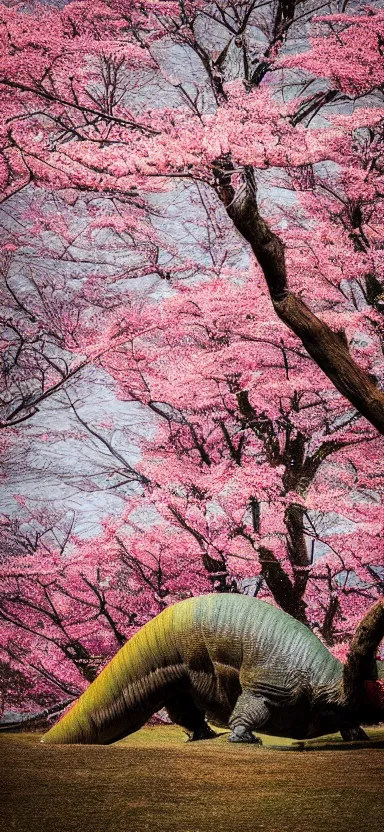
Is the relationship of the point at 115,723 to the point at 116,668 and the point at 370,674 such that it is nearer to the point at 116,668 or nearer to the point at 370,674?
the point at 116,668

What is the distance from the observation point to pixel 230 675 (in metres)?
2.93

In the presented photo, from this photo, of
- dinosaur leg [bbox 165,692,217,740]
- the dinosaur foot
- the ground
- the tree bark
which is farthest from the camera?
the tree bark

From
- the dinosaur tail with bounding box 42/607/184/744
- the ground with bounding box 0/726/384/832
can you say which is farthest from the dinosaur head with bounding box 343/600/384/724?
the dinosaur tail with bounding box 42/607/184/744

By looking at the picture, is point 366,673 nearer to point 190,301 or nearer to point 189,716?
point 189,716

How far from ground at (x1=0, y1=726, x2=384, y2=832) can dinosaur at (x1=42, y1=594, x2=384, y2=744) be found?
0.71 meters

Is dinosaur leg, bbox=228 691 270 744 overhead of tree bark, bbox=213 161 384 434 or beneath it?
beneath

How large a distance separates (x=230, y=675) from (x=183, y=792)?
4.71 ft

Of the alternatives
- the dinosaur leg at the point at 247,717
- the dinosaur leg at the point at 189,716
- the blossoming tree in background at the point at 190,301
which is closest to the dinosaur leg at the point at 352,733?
the dinosaur leg at the point at 247,717

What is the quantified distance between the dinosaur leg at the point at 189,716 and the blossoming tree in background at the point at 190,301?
2359 mm

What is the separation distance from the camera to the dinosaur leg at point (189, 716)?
3.02 meters

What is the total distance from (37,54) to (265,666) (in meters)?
3.97

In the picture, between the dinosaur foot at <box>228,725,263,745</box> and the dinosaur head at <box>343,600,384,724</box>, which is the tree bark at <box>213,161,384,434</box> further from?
the dinosaur foot at <box>228,725,263,745</box>

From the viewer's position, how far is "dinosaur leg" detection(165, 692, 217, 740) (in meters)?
3.02

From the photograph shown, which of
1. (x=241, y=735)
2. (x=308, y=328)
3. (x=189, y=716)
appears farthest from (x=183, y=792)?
(x=308, y=328)
